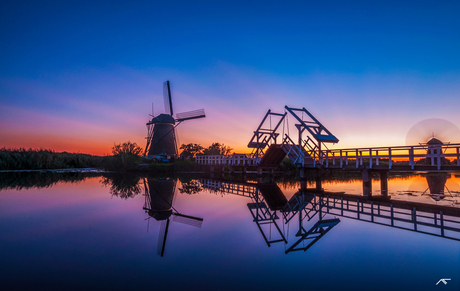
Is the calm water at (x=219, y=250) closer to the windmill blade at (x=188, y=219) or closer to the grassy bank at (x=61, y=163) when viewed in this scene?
the windmill blade at (x=188, y=219)

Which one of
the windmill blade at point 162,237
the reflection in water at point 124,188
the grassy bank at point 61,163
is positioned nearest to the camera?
the windmill blade at point 162,237

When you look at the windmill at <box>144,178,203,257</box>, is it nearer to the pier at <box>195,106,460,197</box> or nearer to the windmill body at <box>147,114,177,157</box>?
the pier at <box>195,106,460,197</box>

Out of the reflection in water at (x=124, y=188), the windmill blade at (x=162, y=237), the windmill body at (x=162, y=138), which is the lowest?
the windmill blade at (x=162, y=237)

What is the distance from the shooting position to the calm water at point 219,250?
457 centimetres

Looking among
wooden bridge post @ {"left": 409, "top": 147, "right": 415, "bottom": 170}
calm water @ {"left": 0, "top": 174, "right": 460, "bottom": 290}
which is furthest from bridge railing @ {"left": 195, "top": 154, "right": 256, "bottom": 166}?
calm water @ {"left": 0, "top": 174, "right": 460, "bottom": 290}

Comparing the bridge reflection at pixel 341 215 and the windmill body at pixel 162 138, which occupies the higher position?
the windmill body at pixel 162 138

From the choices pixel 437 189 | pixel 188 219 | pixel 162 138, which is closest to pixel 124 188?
pixel 188 219

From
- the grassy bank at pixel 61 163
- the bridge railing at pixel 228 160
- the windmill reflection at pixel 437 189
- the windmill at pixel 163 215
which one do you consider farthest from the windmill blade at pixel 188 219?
the grassy bank at pixel 61 163

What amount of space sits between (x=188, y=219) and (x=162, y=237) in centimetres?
222

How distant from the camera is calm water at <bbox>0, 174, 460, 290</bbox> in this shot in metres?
4.57

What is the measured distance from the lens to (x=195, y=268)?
5113mm

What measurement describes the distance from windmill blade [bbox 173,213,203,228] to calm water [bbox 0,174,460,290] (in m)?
0.04

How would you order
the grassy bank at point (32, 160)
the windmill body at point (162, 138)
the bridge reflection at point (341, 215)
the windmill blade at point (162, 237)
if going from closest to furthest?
1. the windmill blade at point (162, 237)
2. the bridge reflection at point (341, 215)
3. the grassy bank at point (32, 160)
4. the windmill body at point (162, 138)

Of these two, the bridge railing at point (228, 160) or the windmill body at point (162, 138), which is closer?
the bridge railing at point (228, 160)
